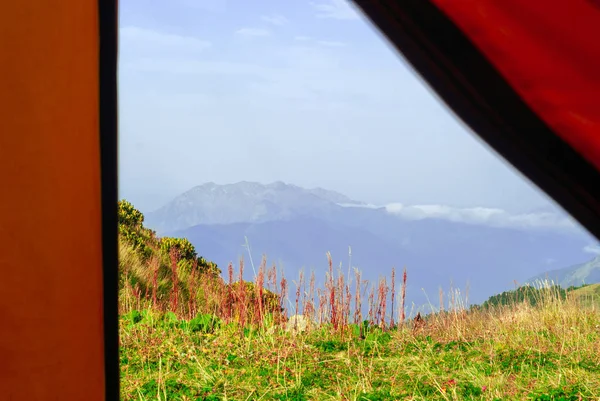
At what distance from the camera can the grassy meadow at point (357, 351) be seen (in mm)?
4020

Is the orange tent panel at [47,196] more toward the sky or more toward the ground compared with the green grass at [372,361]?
→ more toward the sky

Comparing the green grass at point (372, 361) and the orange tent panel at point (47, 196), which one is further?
the green grass at point (372, 361)

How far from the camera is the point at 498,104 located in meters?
0.98

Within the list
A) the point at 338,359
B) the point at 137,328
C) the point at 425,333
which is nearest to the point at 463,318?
the point at 425,333

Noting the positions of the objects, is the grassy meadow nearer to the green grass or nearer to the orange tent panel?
the green grass

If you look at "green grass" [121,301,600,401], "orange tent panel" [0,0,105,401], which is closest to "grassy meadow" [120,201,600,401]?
"green grass" [121,301,600,401]

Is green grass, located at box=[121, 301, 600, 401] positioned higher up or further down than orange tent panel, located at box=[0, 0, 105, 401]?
further down

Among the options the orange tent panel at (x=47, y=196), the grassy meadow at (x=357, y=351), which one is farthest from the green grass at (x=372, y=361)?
the orange tent panel at (x=47, y=196)

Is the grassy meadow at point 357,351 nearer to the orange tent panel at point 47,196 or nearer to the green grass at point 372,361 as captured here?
the green grass at point 372,361

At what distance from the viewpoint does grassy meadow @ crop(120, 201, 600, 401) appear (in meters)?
4.02

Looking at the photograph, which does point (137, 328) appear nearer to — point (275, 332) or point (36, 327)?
point (275, 332)

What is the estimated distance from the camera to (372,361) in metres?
4.77

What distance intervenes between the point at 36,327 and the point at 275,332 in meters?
4.05

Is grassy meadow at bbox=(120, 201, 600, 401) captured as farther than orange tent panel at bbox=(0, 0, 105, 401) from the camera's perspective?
Yes
